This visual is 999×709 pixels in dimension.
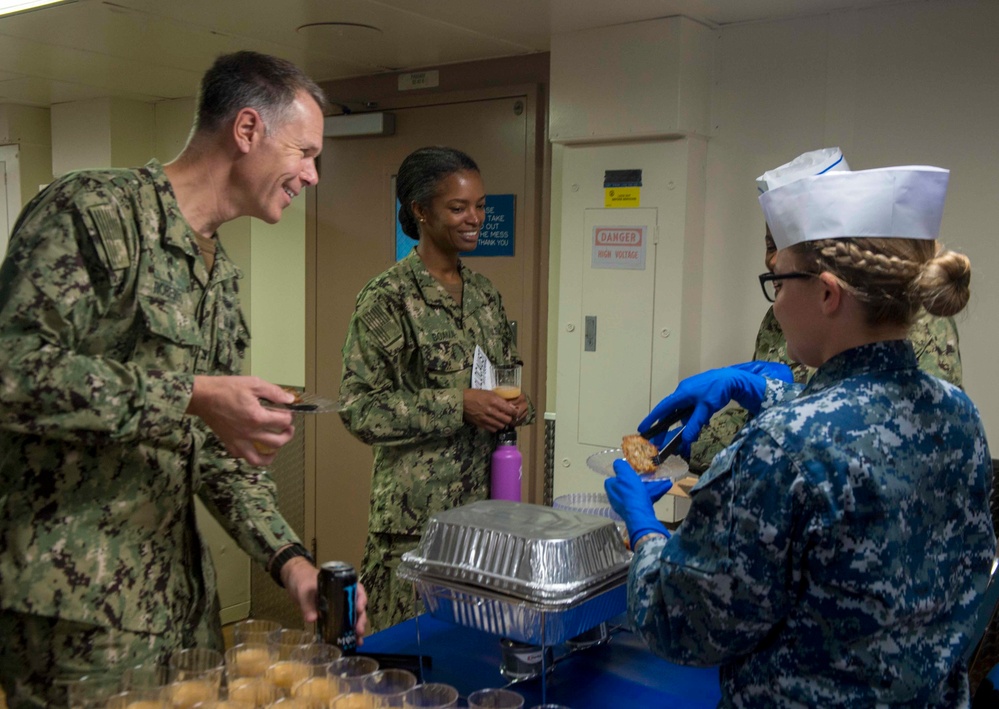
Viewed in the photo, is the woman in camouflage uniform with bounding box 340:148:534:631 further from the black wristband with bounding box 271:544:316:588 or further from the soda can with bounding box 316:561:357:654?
the soda can with bounding box 316:561:357:654

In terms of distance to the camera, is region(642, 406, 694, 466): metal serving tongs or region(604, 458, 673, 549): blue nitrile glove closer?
region(604, 458, 673, 549): blue nitrile glove

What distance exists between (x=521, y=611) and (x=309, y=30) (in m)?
2.72

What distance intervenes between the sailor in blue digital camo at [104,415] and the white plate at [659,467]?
88 cm

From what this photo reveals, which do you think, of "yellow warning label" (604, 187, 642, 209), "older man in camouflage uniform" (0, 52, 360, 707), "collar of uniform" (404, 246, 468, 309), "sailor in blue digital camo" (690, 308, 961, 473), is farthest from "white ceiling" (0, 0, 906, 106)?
"older man in camouflage uniform" (0, 52, 360, 707)

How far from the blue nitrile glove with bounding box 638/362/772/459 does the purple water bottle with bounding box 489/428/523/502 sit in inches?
25.6

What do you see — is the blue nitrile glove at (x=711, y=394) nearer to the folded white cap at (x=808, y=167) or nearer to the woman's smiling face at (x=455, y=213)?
the folded white cap at (x=808, y=167)

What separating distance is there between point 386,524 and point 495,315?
2.44 feet

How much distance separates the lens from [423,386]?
9.12ft

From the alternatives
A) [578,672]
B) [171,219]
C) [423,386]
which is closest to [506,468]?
[423,386]

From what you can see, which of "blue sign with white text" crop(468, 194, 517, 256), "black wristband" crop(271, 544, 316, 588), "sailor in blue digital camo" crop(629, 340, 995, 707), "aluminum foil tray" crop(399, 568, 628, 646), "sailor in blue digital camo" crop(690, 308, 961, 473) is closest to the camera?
"sailor in blue digital camo" crop(629, 340, 995, 707)

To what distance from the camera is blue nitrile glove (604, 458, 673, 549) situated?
1636mm

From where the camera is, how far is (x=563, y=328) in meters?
3.67

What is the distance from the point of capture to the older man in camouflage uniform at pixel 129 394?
1471 millimetres

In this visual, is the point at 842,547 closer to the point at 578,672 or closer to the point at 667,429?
Result: the point at 578,672
